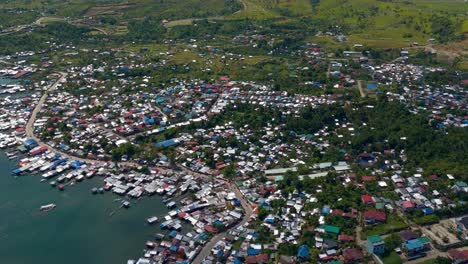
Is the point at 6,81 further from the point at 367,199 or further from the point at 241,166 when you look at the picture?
the point at 367,199

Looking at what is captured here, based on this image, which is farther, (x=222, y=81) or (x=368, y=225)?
(x=222, y=81)

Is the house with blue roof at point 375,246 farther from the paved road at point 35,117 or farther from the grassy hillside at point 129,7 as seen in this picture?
the grassy hillside at point 129,7

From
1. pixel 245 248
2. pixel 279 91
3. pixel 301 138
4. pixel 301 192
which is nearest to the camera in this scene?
pixel 245 248

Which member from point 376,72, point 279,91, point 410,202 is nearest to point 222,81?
point 279,91

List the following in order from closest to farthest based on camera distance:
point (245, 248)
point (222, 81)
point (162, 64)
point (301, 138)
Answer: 1. point (245, 248)
2. point (301, 138)
3. point (222, 81)
4. point (162, 64)

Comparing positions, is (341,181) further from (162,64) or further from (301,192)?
(162,64)

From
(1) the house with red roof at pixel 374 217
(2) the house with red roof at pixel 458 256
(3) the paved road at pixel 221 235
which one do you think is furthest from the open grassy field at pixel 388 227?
(3) the paved road at pixel 221 235

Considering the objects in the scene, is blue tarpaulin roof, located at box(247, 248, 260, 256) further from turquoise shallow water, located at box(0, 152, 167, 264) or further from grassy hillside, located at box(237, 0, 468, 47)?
grassy hillside, located at box(237, 0, 468, 47)
